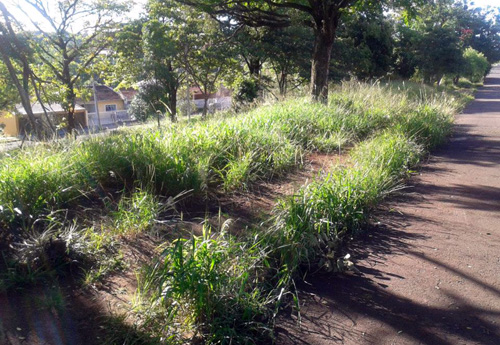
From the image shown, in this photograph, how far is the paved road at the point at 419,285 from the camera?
320cm

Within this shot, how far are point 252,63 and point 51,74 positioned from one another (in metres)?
12.0

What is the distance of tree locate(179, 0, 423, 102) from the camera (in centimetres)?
1098

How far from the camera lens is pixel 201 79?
86.7ft

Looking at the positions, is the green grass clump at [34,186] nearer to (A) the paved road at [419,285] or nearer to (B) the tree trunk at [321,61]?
(A) the paved road at [419,285]

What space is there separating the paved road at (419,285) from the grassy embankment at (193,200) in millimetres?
289

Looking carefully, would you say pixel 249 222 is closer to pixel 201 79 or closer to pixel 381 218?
pixel 381 218

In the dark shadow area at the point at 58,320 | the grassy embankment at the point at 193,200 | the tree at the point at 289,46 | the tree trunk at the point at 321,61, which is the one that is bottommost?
the dark shadow area at the point at 58,320

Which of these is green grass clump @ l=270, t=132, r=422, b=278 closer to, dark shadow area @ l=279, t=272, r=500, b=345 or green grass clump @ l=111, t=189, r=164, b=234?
dark shadow area @ l=279, t=272, r=500, b=345

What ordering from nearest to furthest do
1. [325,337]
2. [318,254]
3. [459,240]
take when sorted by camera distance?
[325,337]
[318,254]
[459,240]

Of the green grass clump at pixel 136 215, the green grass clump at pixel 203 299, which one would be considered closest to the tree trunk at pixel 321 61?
the green grass clump at pixel 136 215

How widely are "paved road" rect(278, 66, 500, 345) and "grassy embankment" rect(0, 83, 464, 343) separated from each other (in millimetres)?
289

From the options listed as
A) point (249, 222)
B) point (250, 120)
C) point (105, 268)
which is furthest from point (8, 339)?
point (250, 120)

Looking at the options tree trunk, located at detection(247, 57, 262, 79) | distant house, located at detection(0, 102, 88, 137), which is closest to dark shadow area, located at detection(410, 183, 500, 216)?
distant house, located at detection(0, 102, 88, 137)

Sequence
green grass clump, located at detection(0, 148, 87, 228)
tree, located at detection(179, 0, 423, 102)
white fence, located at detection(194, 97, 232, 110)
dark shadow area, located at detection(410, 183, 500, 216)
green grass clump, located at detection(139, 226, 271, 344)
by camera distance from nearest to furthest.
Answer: green grass clump, located at detection(139, 226, 271, 344)
green grass clump, located at detection(0, 148, 87, 228)
dark shadow area, located at detection(410, 183, 500, 216)
tree, located at detection(179, 0, 423, 102)
white fence, located at detection(194, 97, 232, 110)
